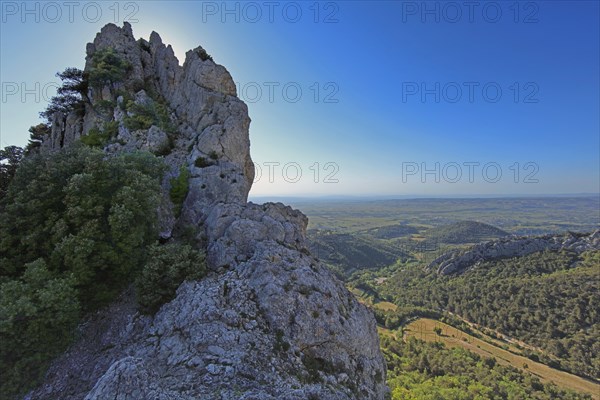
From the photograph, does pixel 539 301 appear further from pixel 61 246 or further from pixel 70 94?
Result: pixel 70 94

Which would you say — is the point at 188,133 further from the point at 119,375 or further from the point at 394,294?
the point at 394,294

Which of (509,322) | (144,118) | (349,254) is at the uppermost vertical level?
(144,118)

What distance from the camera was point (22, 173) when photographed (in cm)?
1453

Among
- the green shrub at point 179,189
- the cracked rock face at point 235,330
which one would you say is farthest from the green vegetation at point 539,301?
the green shrub at point 179,189

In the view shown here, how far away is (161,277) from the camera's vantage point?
43.6 feet

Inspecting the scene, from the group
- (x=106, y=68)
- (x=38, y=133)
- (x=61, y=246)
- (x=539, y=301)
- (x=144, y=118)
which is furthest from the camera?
(x=539, y=301)

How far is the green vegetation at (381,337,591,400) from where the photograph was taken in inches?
1999

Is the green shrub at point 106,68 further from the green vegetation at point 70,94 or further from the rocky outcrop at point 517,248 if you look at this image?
the rocky outcrop at point 517,248

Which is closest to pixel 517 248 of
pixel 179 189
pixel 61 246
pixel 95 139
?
pixel 179 189

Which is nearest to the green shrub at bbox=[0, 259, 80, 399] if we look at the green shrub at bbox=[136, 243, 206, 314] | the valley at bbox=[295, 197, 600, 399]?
the green shrub at bbox=[136, 243, 206, 314]

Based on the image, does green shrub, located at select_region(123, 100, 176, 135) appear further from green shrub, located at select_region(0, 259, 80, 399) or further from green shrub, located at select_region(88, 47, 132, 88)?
green shrub, located at select_region(0, 259, 80, 399)

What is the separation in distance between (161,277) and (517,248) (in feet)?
460

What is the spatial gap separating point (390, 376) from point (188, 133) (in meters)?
66.8

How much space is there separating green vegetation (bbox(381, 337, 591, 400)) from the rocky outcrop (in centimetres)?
5462
